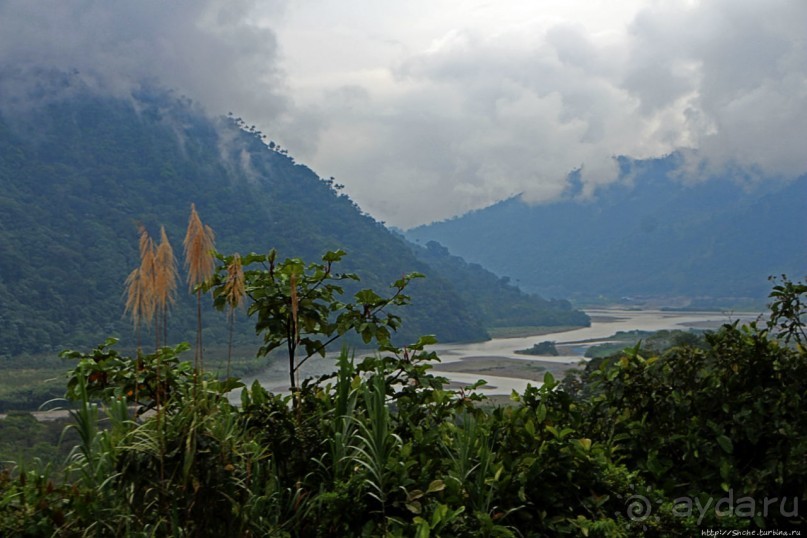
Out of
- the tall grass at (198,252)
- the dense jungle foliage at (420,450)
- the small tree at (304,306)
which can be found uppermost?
the tall grass at (198,252)

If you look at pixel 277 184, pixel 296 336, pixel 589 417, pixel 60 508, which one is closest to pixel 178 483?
pixel 60 508

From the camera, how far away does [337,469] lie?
8.12ft

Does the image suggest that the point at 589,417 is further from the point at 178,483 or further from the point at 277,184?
the point at 277,184

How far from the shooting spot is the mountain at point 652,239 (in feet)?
415

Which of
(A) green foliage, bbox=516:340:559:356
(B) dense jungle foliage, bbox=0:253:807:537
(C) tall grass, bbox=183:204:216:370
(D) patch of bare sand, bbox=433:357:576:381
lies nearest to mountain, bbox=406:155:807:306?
(A) green foliage, bbox=516:340:559:356

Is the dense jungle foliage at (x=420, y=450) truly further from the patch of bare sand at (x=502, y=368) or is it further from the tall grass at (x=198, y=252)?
the patch of bare sand at (x=502, y=368)

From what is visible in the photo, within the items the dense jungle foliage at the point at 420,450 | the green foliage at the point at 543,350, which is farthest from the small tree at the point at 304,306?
the green foliage at the point at 543,350

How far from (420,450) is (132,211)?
5873 cm

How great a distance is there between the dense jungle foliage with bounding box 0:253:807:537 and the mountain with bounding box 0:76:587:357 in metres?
29.2

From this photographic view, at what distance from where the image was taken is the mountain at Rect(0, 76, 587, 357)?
41.7 metres

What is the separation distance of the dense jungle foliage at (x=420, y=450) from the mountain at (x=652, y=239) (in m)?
108

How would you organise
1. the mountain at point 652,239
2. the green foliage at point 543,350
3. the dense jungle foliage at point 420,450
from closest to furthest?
1. the dense jungle foliage at point 420,450
2. the green foliage at point 543,350
3. the mountain at point 652,239

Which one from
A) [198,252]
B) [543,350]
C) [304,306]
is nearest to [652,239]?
[543,350]

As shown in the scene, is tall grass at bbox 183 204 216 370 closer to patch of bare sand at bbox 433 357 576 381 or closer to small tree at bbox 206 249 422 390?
small tree at bbox 206 249 422 390
